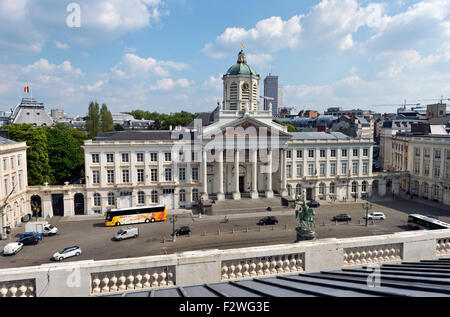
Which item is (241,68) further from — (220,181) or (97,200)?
(97,200)

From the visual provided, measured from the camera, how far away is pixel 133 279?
32.6 ft

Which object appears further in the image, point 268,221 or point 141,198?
point 141,198

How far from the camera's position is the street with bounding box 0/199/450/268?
125ft

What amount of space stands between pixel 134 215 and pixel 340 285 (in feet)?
149

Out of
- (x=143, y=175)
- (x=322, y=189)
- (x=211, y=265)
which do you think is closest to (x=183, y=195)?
(x=143, y=175)

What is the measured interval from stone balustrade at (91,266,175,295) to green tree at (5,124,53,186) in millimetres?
56890

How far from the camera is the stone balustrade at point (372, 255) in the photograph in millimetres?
11898

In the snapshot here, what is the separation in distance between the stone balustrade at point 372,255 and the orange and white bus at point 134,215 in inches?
1688

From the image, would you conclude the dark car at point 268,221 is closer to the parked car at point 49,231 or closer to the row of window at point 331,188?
the row of window at point 331,188

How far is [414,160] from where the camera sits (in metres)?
71.2

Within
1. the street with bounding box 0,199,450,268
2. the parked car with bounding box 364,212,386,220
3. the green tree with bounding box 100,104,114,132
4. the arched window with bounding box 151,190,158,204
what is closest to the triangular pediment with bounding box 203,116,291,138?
the arched window with bounding box 151,190,158,204

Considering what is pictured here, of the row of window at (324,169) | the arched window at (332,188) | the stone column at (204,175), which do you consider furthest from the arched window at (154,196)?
the arched window at (332,188)

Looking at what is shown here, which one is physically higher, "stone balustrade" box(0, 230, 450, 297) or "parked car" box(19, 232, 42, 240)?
"stone balustrade" box(0, 230, 450, 297)

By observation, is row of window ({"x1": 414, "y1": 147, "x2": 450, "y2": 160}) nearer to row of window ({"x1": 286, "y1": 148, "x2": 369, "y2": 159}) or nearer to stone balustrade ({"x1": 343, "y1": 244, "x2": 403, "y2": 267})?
row of window ({"x1": 286, "y1": 148, "x2": 369, "y2": 159})
